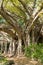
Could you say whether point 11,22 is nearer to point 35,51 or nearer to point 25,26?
point 25,26

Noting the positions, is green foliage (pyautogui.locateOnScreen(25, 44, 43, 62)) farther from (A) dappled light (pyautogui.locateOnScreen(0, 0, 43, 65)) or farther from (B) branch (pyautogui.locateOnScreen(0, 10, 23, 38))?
(B) branch (pyautogui.locateOnScreen(0, 10, 23, 38))

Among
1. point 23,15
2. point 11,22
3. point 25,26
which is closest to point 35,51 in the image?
point 11,22

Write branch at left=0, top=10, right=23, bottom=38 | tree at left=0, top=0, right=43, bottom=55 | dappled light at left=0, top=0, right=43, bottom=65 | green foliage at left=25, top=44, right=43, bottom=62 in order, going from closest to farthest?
1. green foliage at left=25, top=44, right=43, bottom=62
2. branch at left=0, top=10, right=23, bottom=38
3. dappled light at left=0, top=0, right=43, bottom=65
4. tree at left=0, top=0, right=43, bottom=55

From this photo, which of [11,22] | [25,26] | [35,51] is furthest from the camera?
[25,26]

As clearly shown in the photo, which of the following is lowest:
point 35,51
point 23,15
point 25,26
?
Result: point 35,51

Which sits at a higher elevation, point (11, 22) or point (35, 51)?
point (11, 22)

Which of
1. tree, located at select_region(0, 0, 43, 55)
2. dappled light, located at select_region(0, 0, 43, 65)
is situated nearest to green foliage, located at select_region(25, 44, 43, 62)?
dappled light, located at select_region(0, 0, 43, 65)

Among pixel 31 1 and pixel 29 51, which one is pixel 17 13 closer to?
pixel 31 1

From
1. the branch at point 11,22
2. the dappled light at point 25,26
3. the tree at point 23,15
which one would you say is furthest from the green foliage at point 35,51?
the branch at point 11,22

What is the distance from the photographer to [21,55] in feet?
42.4

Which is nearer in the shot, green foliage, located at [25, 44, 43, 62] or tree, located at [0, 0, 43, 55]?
green foliage, located at [25, 44, 43, 62]

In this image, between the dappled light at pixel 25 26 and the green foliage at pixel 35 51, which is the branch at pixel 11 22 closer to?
the dappled light at pixel 25 26

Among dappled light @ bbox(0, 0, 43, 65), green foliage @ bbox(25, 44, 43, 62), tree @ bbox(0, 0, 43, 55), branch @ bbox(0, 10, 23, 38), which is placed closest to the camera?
green foliage @ bbox(25, 44, 43, 62)

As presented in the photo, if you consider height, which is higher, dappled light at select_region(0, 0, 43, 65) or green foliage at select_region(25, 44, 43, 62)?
dappled light at select_region(0, 0, 43, 65)
